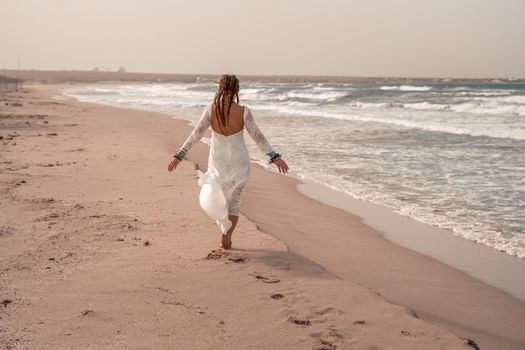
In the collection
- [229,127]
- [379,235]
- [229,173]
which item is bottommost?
[379,235]

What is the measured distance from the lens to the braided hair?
14.8 feet

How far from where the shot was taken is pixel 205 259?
438 cm

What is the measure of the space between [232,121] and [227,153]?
0.29 m

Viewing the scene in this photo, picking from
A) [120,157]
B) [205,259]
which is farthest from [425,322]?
[120,157]

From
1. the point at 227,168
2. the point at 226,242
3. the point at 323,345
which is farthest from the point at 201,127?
the point at 323,345

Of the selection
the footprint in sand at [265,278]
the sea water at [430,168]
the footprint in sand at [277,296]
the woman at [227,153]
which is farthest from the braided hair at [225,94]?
the sea water at [430,168]

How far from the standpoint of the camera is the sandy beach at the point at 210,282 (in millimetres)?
3127

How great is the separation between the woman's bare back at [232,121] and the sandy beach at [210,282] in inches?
42.4

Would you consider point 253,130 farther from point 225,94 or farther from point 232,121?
point 225,94

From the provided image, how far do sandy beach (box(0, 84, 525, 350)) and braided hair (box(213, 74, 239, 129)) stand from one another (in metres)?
1.20

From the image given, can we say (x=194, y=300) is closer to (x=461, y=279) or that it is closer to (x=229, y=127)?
(x=229, y=127)

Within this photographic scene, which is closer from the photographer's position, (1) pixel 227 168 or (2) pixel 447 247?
(1) pixel 227 168

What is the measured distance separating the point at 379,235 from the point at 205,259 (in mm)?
2529

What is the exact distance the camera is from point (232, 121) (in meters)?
4.58
